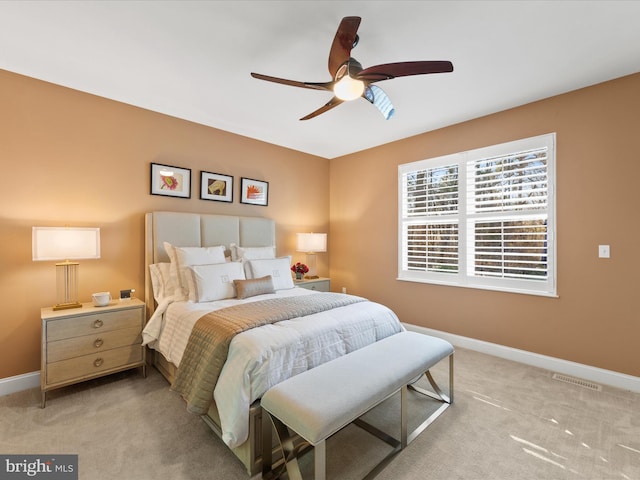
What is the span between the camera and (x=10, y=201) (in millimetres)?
2525

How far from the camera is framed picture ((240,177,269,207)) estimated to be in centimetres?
401

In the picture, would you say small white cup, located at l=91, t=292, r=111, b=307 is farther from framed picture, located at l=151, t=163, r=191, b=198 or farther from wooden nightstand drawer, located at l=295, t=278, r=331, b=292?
wooden nightstand drawer, located at l=295, t=278, r=331, b=292

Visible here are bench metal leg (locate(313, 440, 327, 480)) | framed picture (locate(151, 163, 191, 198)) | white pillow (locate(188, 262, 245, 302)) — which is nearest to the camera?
bench metal leg (locate(313, 440, 327, 480))

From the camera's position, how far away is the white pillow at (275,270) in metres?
3.29

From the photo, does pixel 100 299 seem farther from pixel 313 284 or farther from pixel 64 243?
pixel 313 284

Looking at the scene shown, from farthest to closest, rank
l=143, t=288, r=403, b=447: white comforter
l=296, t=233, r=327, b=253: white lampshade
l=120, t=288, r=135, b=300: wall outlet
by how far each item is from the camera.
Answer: l=296, t=233, r=327, b=253: white lampshade
l=120, t=288, r=135, b=300: wall outlet
l=143, t=288, r=403, b=447: white comforter

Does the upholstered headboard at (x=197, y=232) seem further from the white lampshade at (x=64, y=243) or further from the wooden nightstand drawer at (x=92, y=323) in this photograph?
the white lampshade at (x=64, y=243)

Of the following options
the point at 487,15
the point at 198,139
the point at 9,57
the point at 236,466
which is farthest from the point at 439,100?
the point at 9,57

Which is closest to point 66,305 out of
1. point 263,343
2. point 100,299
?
point 100,299

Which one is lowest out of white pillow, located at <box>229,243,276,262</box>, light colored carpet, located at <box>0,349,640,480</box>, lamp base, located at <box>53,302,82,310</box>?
light colored carpet, located at <box>0,349,640,480</box>

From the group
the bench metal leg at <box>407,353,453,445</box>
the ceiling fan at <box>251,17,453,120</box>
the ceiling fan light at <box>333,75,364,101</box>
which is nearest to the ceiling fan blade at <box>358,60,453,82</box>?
the ceiling fan at <box>251,17,453,120</box>

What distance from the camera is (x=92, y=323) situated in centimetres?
252

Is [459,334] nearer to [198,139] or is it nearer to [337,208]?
[337,208]

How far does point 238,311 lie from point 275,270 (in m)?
1.13
